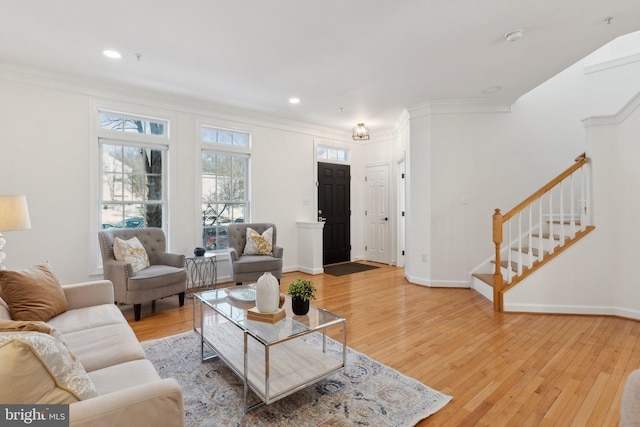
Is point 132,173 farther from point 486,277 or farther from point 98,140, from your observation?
point 486,277

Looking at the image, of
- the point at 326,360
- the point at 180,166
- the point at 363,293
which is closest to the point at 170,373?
the point at 326,360

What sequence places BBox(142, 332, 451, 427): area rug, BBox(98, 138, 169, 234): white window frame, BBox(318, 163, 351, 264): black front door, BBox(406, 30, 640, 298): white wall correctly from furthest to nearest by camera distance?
BBox(318, 163, 351, 264): black front door → BBox(406, 30, 640, 298): white wall → BBox(98, 138, 169, 234): white window frame → BBox(142, 332, 451, 427): area rug

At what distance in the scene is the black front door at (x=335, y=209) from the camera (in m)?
6.11

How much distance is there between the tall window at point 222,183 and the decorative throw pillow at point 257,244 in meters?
0.55

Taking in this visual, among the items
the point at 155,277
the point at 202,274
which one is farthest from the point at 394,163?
the point at 155,277

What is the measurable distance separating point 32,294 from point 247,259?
248cm

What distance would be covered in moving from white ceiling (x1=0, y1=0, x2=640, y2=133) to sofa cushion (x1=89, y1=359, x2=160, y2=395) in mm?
2466

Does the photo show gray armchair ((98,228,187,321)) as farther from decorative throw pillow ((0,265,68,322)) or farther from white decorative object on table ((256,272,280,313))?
white decorative object on table ((256,272,280,313))

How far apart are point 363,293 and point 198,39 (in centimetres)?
349

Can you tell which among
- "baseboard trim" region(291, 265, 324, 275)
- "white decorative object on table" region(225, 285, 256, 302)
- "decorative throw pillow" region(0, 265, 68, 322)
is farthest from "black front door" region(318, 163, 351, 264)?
"decorative throw pillow" region(0, 265, 68, 322)

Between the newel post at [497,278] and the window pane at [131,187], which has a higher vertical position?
the window pane at [131,187]

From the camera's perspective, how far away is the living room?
3363mm

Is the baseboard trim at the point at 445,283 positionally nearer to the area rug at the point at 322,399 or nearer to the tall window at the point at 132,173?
the area rug at the point at 322,399

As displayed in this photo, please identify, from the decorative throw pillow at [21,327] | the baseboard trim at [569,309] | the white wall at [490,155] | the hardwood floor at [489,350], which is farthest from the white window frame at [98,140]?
the baseboard trim at [569,309]
